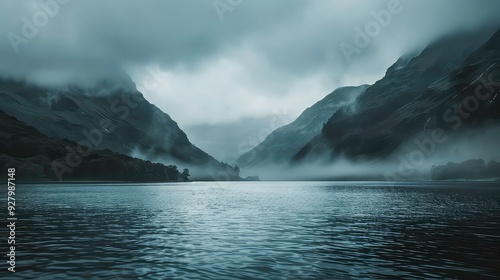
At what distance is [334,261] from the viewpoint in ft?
108

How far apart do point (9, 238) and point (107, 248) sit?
42.0ft

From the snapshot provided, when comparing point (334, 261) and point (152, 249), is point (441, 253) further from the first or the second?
point (152, 249)

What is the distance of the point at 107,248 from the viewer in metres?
38.8

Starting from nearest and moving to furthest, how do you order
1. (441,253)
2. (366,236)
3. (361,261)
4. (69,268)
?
1. (69,268)
2. (361,261)
3. (441,253)
4. (366,236)

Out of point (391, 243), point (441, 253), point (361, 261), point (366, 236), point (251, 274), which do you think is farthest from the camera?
point (366, 236)

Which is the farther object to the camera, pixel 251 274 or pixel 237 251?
pixel 237 251

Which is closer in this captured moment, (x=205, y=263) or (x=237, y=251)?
(x=205, y=263)

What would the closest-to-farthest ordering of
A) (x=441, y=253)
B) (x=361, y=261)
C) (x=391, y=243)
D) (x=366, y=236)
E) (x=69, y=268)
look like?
(x=69, y=268), (x=361, y=261), (x=441, y=253), (x=391, y=243), (x=366, y=236)

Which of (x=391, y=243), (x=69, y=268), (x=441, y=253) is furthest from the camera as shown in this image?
(x=391, y=243)

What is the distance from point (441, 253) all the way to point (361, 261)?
29.2 ft

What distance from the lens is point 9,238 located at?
43062 mm

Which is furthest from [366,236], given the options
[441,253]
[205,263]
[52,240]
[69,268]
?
[52,240]

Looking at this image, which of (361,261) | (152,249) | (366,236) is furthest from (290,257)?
(366,236)

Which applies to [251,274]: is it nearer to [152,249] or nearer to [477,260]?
[152,249]
